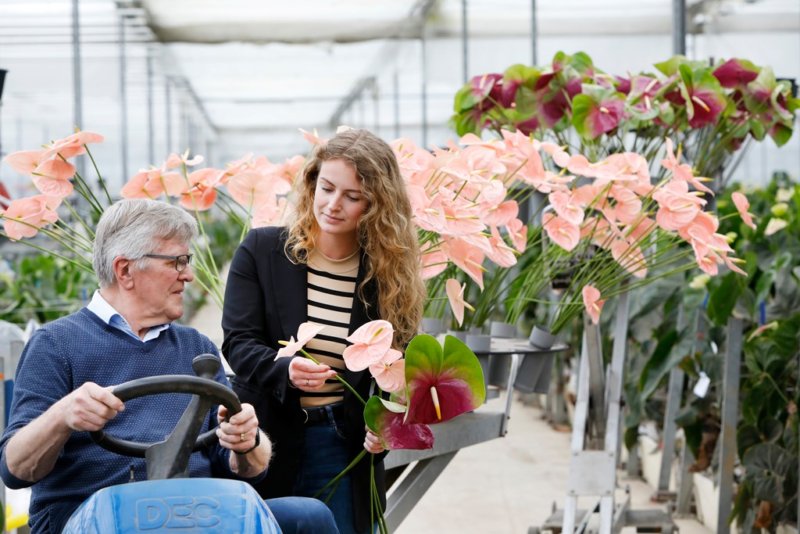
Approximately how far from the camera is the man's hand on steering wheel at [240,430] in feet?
5.84

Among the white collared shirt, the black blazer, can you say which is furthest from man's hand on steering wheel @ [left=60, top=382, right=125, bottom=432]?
the black blazer

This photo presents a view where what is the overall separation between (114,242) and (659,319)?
3.05 metres

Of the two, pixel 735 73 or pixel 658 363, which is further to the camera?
pixel 658 363

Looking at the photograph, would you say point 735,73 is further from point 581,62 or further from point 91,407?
point 91,407

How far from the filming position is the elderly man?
183cm

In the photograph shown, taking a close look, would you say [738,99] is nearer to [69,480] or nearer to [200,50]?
[69,480]

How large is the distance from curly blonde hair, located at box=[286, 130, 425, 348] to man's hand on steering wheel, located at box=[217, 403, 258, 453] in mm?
432

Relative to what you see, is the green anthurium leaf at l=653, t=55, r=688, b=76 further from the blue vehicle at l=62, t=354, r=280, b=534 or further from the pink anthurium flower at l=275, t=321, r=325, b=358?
the blue vehicle at l=62, t=354, r=280, b=534

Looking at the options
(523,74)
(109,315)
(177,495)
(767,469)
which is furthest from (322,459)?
(767,469)

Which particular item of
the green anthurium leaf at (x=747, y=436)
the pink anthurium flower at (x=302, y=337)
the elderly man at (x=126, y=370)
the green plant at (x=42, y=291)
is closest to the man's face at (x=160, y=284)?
the elderly man at (x=126, y=370)

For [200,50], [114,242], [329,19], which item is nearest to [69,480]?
[114,242]

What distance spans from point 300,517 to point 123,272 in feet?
1.53

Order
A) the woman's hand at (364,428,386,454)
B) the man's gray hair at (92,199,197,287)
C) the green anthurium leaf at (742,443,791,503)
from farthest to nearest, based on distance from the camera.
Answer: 1. the green anthurium leaf at (742,443,791,503)
2. the woman's hand at (364,428,386,454)
3. the man's gray hair at (92,199,197,287)

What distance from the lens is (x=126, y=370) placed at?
1907mm
